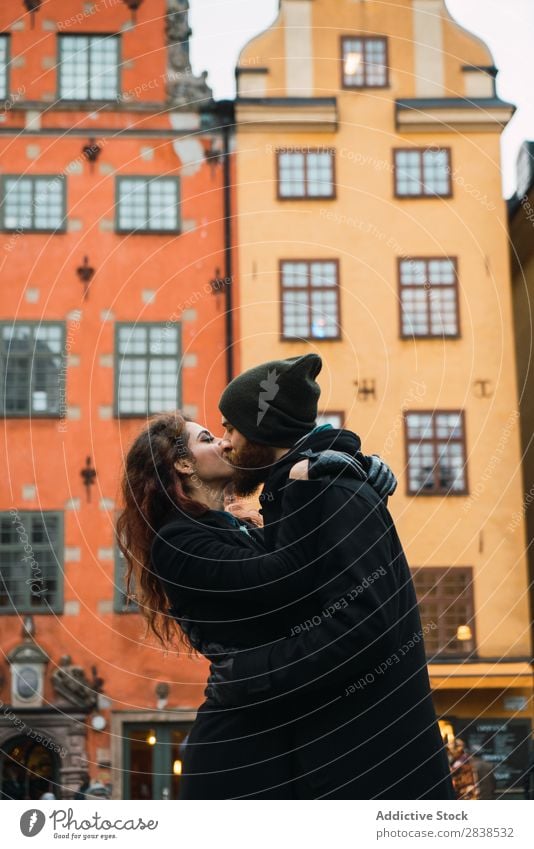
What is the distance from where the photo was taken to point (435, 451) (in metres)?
13.5

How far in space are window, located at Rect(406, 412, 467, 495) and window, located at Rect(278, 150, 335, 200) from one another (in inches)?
98.6

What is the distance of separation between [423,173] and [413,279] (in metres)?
1.11

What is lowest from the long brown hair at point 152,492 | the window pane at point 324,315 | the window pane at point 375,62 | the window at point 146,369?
the long brown hair at point 152,492

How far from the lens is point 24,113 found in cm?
1368

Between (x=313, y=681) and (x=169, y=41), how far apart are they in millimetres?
11887

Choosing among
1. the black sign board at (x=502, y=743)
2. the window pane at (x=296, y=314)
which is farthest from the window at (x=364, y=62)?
the black sign board at (x=502, y=743)

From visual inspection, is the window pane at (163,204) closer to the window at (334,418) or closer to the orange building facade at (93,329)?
the orange building facade at (93,329)

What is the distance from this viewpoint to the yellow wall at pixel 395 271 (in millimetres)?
13336

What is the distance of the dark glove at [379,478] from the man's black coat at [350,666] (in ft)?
0.14

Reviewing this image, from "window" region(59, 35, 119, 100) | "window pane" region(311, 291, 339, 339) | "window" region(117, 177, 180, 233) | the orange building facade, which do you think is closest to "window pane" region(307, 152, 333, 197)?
the orange building facade

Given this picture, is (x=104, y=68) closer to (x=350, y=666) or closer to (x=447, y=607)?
(x=447, y=607)

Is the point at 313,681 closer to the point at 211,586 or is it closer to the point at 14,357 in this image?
the point at 211,586

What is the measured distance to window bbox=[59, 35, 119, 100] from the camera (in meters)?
13.4

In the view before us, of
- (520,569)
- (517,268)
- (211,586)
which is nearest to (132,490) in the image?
(211,586)
